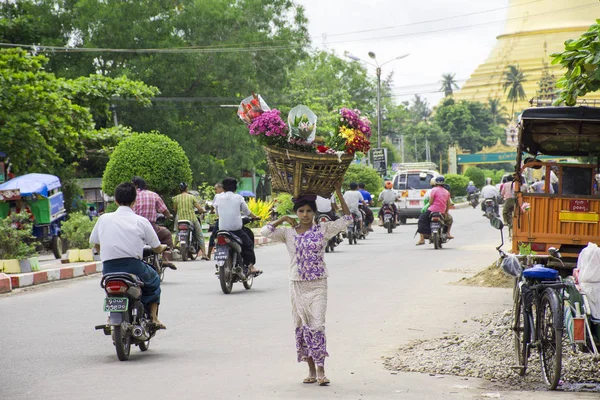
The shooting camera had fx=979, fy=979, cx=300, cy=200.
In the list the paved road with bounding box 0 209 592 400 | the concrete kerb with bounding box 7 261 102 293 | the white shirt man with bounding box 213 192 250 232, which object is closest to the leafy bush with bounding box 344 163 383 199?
the concrete kerb with bounding box 7 261 102 293

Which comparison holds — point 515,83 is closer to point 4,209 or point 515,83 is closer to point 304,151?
point 4,209

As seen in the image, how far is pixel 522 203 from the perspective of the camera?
13648mm

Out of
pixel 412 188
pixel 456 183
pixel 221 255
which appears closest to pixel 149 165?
pixel 221 255

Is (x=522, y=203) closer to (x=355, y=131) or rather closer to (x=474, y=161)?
(x=355, y=131)

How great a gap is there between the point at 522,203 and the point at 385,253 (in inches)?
287

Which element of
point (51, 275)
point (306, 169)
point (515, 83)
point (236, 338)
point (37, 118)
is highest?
point (515, 83)

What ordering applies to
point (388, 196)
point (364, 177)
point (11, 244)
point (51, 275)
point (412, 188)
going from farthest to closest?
point (364, 177)
point (412, 188)
point (388, 196)
point (11, 244)
point (51, 275)

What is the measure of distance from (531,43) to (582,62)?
339 ft

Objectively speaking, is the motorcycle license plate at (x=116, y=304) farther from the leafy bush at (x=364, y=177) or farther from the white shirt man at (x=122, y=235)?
the leafy bush at (x=364, y=177)

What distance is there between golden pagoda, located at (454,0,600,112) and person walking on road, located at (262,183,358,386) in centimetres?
9202

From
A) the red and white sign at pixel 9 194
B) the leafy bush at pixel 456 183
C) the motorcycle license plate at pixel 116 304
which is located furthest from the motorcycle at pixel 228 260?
the leafy bush at pixel 456 183

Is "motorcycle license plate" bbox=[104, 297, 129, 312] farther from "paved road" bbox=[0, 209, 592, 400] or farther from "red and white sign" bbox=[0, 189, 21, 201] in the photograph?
"red and white sign" bbox=[0, 189, 21, 201]

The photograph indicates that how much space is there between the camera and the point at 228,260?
516 inches

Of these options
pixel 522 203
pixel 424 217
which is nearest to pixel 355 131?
pixel 522 203
